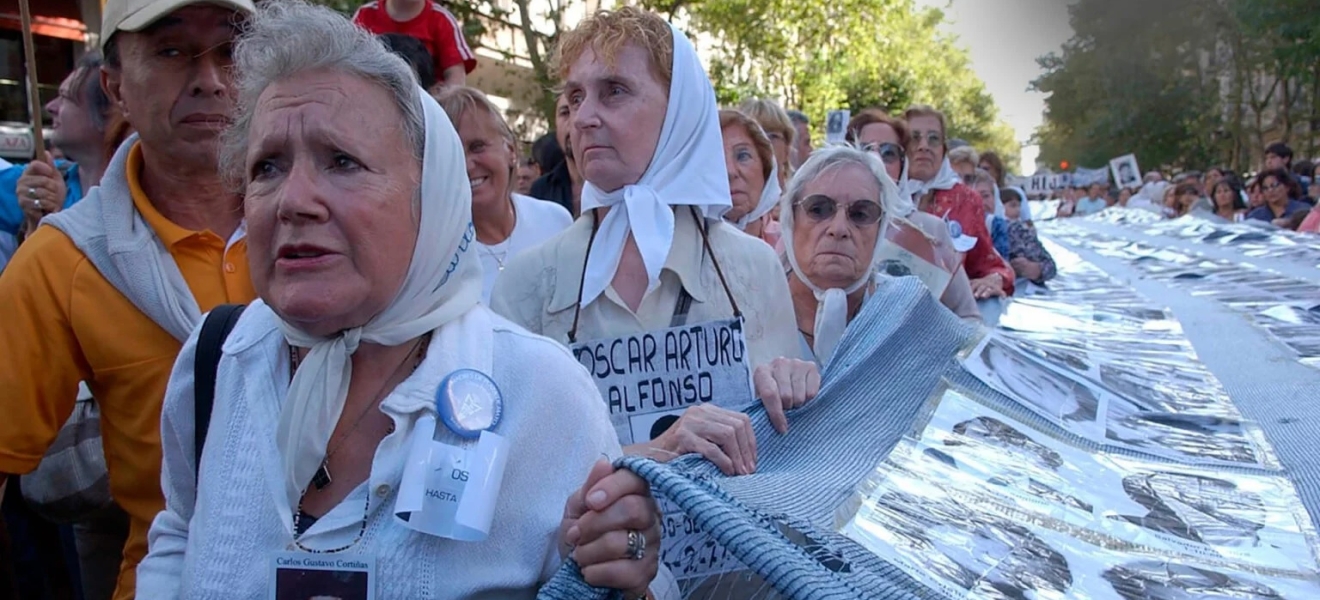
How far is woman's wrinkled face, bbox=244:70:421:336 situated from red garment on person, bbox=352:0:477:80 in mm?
3553

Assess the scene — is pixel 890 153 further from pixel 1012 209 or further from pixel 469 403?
pixel 1012 209

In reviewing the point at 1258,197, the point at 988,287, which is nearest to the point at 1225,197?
the point at 1258,197

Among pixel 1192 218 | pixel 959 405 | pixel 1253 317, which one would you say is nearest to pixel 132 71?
pixel 959 405

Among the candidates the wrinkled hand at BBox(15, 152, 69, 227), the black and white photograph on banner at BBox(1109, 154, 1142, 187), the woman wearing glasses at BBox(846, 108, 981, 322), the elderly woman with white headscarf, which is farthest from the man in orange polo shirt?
the black and white photograph on banner at BBox(1109, 154, 1142, 187)

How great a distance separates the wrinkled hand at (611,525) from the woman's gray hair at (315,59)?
62cm

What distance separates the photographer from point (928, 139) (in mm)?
6035

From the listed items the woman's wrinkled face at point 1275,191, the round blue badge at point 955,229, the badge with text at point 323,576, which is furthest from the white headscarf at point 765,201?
the woman's wrinkled face at point 1275,191

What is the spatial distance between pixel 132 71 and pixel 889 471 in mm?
1799

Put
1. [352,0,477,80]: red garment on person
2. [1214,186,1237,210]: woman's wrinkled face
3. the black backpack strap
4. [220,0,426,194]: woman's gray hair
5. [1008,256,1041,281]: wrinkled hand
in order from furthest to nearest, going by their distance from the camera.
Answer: [1214,186,1237,210]: woman's wrinkled face, [1008,256,1041,281]: wrinkled hand, [352,0,477,80]: red garment on person, the black backpack strap, [220,0,426,194]: woman's gray hair

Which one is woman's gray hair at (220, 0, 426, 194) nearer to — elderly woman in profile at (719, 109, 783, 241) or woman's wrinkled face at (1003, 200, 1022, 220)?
elderly woman in profile at (719, 109, 783, 241)

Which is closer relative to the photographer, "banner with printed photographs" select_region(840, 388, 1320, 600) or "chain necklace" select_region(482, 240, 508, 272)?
"banner with printed photographs" select_region(840, 388, 1320, 600)

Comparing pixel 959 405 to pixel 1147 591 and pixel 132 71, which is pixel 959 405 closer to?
pixel 1147 591

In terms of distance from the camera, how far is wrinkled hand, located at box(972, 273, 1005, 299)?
5.61 meters

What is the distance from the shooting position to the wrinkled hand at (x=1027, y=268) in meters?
7.41
